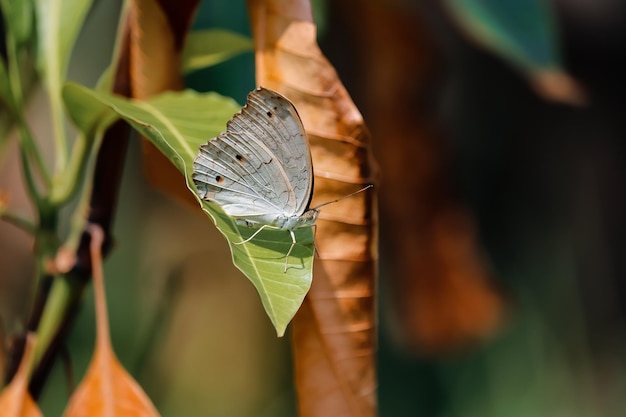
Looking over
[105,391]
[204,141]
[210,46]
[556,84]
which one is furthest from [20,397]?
[556,84]

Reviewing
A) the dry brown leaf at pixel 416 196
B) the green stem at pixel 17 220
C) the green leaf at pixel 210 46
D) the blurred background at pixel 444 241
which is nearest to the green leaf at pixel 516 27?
the blurred background at pixel 444 241

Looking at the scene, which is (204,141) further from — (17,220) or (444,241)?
(444,241)

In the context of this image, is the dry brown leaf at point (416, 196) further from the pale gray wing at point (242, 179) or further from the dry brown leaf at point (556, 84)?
the pale gray wing at point (242, 179)

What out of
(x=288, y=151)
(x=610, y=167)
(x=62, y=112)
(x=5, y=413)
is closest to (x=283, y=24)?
(x=288, y=151)

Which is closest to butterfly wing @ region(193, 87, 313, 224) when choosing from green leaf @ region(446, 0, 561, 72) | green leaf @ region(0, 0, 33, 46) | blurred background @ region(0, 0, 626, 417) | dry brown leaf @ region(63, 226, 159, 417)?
dry brown leaf @ region(63, 226, 159, 417)

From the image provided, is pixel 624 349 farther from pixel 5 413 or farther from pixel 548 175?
pixel 5 413

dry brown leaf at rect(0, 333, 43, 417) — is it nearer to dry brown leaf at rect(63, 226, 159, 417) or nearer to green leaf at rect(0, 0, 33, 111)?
dry brown leaf at rect(63, 226, 159, 417)
